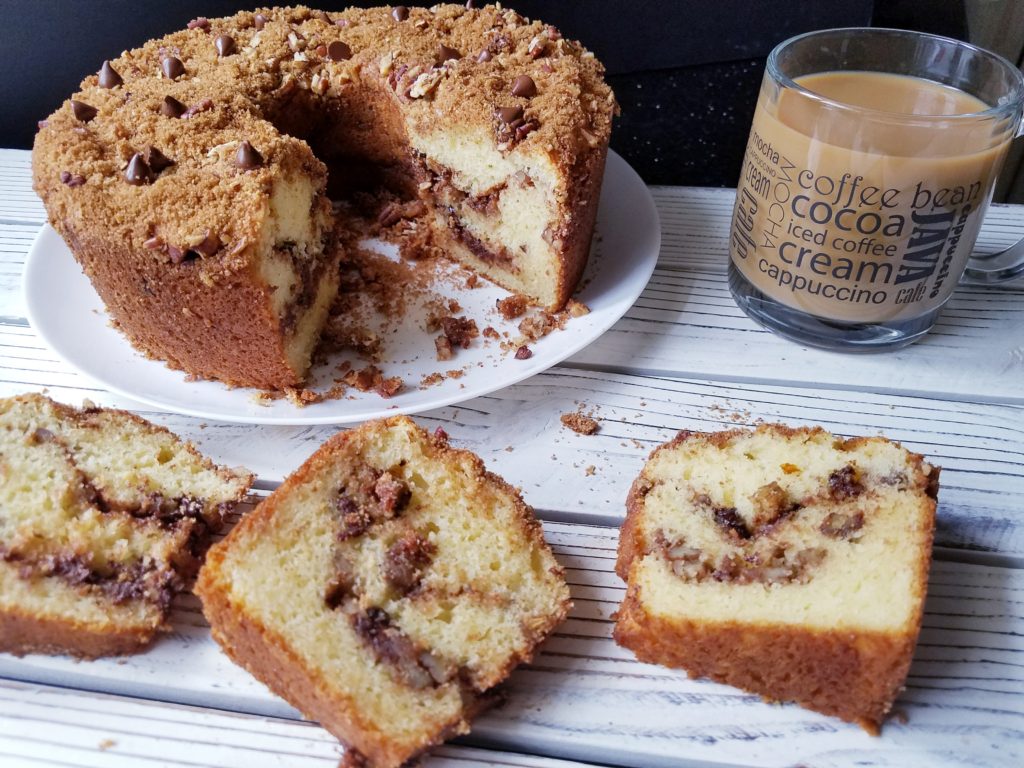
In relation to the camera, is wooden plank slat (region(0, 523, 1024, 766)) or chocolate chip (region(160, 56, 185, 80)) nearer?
wooden plank slat (region(0, 523, 1024, 766))

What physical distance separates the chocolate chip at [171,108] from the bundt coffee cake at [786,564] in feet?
4.87

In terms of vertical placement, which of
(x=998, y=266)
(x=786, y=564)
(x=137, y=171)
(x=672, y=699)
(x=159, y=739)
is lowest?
(x=159, y=739)

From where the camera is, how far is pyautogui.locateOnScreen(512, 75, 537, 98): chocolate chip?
91.1 inches

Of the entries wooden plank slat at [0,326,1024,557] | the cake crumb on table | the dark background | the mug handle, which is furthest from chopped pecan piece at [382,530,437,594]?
the dark background

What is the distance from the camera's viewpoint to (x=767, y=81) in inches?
81.4

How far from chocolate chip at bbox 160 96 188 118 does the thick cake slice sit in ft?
3.40

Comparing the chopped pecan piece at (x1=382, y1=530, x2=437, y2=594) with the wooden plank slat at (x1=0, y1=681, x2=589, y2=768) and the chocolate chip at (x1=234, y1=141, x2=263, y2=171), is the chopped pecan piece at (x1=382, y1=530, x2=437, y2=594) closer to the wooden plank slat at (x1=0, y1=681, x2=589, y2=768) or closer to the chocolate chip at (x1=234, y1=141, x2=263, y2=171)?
the wooden plank slat at (x1=0, y1=681, x2=589, y2=768)

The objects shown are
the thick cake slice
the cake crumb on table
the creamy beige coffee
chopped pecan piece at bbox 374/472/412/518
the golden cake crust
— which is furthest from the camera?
the cake crumb on table

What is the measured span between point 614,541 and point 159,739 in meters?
0.96

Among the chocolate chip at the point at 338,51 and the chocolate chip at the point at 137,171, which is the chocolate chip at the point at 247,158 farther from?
the chocolate chip at the point at 338,51

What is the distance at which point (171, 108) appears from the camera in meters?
2.21

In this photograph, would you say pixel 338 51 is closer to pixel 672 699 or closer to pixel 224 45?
pixel 224 45

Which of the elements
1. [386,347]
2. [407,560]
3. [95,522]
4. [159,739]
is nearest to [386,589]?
[407,560]

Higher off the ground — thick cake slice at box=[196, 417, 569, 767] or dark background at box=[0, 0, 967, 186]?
dark background at box=[0, 0, 967, 186]
